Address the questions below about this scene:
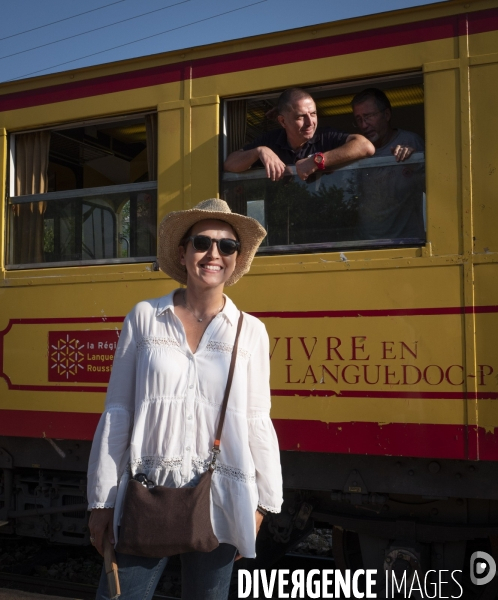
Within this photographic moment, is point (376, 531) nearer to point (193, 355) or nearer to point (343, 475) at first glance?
point (343, 475)

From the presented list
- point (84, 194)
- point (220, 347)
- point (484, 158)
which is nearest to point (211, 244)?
point (220, 347)

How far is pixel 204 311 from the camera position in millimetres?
2201

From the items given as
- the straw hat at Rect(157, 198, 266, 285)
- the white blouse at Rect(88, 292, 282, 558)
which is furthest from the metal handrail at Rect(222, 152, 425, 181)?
the white blouse at Rect(88, 292, 282, 558)

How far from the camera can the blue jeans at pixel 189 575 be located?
1962 mm

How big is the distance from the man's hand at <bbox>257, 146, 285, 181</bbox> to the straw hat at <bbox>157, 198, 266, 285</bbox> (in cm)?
119

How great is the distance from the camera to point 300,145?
3.63 metres

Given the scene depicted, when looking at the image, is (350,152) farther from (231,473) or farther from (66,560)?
(66,560)

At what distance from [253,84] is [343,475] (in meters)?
A: 2.22

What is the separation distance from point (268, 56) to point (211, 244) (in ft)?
6.30

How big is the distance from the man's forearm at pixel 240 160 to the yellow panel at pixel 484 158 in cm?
115

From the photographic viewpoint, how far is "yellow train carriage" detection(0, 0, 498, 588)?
10.6 feet

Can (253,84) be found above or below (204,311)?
above

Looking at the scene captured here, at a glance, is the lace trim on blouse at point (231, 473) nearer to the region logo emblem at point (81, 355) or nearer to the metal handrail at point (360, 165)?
the region logo emblem at point (81, 355)

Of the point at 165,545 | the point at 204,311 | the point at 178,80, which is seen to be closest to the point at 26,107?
the point at 178,80
